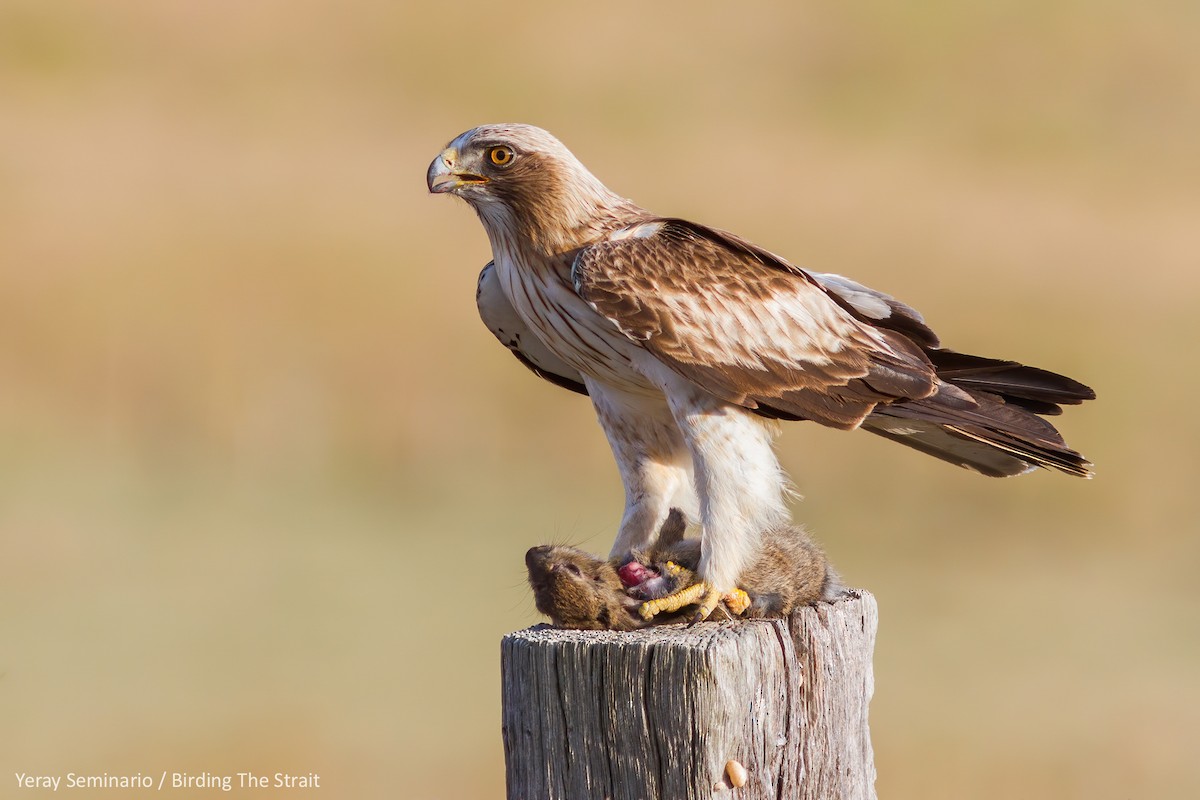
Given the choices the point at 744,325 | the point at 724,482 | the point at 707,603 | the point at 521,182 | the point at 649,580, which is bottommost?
the point at 707,603

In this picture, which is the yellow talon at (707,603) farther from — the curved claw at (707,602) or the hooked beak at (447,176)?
the hooked beak at (447,176)

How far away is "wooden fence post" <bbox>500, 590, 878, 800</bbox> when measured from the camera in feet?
11.6

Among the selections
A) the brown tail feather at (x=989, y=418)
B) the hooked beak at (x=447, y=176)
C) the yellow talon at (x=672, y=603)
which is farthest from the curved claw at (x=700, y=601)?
the hooked beak at (x=447, y=176)

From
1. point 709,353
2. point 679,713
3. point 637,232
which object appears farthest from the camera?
point 637,232

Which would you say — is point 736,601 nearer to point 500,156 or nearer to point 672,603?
point 672,603

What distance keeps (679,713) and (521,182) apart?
219 cm

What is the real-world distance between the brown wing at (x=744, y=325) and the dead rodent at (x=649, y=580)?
51 centimetres

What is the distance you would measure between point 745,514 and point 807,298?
93cm

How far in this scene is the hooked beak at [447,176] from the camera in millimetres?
4727

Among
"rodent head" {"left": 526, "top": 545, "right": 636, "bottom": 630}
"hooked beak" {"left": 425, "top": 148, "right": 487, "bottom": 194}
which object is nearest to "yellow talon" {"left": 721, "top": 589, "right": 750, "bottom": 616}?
"rodent head" {"left": 526, "top": 545, "right": 636, "bottom": 630}

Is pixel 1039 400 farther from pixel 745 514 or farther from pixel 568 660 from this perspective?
pixel 568 660

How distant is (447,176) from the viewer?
4793mm

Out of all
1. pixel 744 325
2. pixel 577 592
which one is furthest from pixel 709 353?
pixel 577 592

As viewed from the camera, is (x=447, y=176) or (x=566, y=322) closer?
(x=566, y=322)
